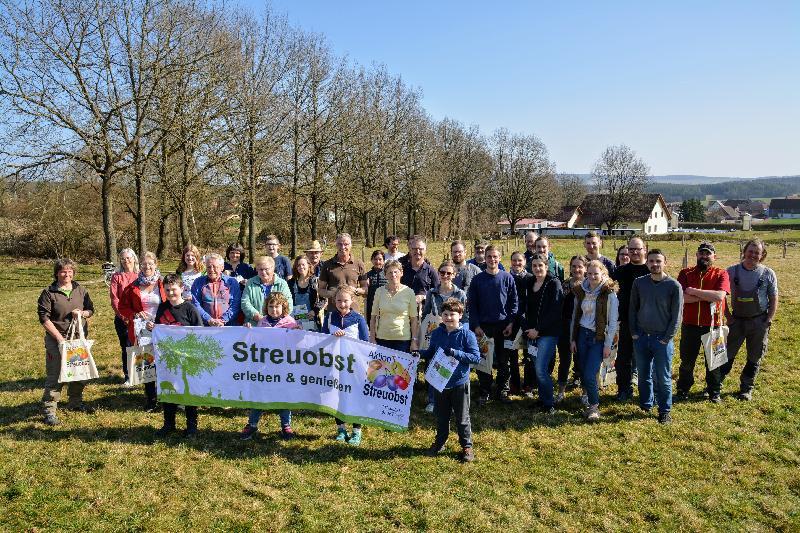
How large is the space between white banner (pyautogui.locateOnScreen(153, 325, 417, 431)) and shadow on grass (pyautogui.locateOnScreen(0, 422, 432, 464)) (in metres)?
0.33

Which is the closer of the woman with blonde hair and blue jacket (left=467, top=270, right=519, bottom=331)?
the woman with blonde hair

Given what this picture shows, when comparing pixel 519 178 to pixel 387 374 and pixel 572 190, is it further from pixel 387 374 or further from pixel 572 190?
pixel 387 374

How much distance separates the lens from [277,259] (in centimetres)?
836

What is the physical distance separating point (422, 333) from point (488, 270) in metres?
1.21

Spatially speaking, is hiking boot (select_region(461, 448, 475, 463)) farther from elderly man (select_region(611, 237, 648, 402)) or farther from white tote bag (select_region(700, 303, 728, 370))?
white tote bag (select_region(700, 303, 728, 370))

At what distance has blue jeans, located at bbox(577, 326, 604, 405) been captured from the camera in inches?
254

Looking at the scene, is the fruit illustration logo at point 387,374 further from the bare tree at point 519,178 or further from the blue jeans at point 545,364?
the bare tree at point 519,178

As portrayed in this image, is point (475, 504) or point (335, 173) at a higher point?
point (335, 173)

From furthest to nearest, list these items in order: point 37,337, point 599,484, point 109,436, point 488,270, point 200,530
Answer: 1. point 37,337
2. point 488,270
3. point 109,436
4. point 599,484
5. point 200,530

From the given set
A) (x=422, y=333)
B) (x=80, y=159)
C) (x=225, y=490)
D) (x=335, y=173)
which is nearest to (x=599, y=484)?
(x=422, y=333)

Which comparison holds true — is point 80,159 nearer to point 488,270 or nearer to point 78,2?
point 78,2

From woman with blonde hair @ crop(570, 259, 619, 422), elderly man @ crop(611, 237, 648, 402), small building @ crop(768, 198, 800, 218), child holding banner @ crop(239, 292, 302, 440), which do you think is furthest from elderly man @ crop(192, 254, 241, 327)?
small building @ crop(768, 198, 800, 218)

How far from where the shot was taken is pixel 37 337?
11.0 metres

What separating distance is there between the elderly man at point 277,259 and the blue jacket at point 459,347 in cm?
329
